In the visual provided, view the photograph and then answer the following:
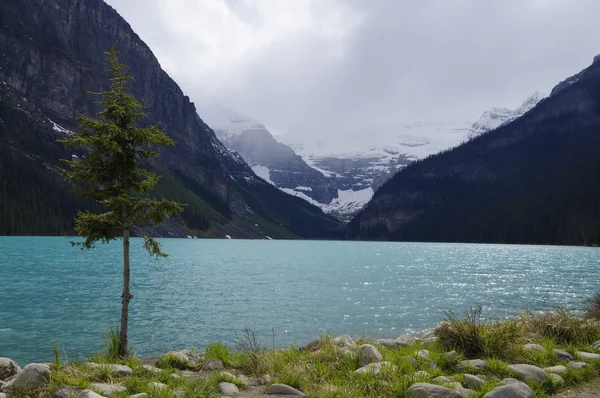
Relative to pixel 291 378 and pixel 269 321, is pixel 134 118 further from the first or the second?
pixel 269 321

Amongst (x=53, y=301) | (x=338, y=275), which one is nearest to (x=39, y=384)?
(x=53, y=301)

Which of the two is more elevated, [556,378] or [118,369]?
[556,378]

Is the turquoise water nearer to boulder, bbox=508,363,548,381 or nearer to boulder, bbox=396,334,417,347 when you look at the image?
boulder, bbox=396,334,417,347

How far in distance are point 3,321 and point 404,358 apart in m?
28.0

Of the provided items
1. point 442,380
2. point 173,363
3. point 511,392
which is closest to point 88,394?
A: point 173,363

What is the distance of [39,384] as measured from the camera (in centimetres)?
1062

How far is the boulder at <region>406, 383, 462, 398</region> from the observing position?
9.24 m

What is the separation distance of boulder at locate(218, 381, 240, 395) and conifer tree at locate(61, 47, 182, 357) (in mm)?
5668

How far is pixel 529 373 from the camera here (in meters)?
10.8

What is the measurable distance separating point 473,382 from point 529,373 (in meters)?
1.65

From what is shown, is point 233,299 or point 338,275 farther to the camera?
point 338,275

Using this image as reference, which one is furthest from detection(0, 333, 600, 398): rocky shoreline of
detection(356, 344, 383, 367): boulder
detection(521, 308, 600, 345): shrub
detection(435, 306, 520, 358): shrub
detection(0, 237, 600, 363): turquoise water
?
detection(0, 237, 600, 363): turquoise water

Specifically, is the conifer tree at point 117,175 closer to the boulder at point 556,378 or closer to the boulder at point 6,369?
the boulder at point 6,369

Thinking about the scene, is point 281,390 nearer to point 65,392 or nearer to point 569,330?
point 65,392
